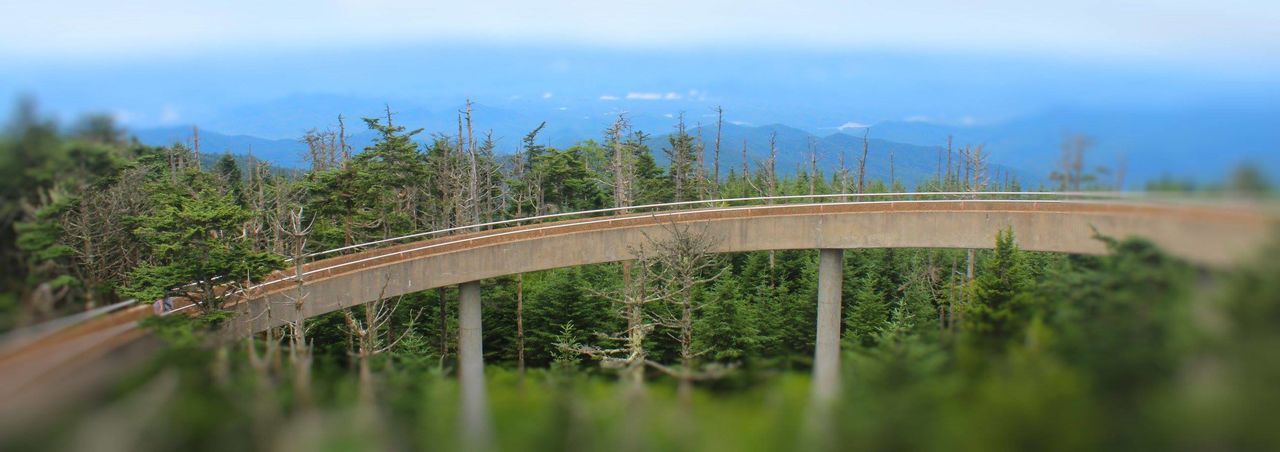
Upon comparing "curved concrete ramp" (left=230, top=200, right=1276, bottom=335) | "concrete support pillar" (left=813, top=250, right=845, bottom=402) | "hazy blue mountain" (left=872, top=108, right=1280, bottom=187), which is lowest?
"concrete support pillar" (left=813, top=250, right=845, bottom=402)

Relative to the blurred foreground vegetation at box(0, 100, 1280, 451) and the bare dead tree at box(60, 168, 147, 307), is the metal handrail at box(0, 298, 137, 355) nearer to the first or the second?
the blurred foreground vegetation at box(0, 100, 1280, 451)

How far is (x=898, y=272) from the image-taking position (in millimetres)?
41562

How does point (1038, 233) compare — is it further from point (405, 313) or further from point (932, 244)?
point (405, 313)

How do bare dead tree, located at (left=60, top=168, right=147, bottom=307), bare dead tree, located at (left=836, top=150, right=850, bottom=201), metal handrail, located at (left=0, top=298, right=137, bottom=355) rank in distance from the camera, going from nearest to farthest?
1. metal handrail, located at (left=0, top=298, right=137, bottom=355)
2. bare dead tree, located at (left=60, top=168, right=147, bottom=307)
3. bare dead tree, located at (left=836, top=150, right=850, bottom=201)

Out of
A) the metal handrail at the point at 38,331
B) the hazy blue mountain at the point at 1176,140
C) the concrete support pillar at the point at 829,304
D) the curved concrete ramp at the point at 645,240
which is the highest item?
the hazy blue mountain at the point at 1176,140

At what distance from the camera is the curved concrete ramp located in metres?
20.0

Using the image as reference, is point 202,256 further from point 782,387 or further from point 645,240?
point 782,387

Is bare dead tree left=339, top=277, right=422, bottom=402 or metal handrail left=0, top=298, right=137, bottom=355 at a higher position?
metal handrail left=0, top=298, right=137, bottom=355

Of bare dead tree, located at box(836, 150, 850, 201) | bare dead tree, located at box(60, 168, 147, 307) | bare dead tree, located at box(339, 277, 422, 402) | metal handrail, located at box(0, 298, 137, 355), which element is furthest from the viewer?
bare dead tree, located at box(836, 150, 850, 201)

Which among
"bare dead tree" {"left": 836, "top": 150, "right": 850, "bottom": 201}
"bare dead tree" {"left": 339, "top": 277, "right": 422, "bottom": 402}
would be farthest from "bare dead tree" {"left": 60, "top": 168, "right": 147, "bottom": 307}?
"bare dead tree" {"left": 836, "top": 150, "right": 850, "bottom": 201}

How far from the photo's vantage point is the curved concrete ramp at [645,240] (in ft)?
65.5

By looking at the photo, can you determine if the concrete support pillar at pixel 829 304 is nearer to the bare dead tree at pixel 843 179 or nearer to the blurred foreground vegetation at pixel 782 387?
the blurred foreground vegetation at pixel 782 387

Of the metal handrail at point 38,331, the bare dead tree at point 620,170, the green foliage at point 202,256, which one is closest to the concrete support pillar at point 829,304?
the bare dead tree at point 620,170

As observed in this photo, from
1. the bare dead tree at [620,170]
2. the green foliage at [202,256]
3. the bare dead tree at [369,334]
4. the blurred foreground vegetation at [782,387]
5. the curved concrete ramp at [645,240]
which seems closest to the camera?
the blurred foreground vegetation at [782,387]
